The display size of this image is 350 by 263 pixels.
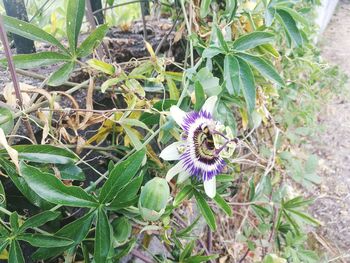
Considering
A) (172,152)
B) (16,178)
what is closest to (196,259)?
(172,152)

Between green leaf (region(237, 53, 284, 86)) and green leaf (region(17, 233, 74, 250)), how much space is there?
1.46 feet

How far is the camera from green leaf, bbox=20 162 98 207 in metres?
0.46

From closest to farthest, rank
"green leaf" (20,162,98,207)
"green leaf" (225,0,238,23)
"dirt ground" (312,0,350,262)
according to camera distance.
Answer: "green leaf" (20,162,98,207)
"green leaf" (225,0,238,23)
"dirt ground" (312,0,350,262)

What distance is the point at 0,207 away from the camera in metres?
0.50

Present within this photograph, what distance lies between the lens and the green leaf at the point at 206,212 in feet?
2.06

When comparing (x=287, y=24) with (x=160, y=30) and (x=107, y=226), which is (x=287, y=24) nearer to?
(x=160, y=30)

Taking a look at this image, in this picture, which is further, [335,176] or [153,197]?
[335,176]

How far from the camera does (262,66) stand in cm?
76

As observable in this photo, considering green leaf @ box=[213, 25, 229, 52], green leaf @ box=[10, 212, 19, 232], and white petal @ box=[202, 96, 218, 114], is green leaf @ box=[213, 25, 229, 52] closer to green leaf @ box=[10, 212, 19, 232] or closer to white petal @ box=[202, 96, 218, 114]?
white petal @ box=[202, 96, 218, 114]

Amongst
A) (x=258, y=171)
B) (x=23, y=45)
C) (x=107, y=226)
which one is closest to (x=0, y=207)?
(x=107, y=226)

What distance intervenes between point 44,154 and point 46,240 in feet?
0.36

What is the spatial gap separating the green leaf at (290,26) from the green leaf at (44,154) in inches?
23.5

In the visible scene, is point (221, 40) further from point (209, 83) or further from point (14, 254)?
point (14, 254)

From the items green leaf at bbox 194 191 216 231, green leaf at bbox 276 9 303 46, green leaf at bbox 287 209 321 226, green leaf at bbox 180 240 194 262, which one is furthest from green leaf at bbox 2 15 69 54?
green leaf at bbox 287 209 321 226
